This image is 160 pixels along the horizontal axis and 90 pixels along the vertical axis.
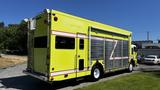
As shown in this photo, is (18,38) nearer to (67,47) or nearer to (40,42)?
(40,42)

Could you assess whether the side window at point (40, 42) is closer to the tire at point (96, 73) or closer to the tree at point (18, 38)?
the tire at point (96, 73)

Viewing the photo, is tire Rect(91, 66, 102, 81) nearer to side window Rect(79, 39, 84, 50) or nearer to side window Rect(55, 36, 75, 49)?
side window Rect(79, 39, 84, 50)

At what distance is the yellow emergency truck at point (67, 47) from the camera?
10086 mm

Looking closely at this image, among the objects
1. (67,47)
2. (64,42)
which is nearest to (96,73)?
(67,47)

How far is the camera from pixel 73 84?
39.4 ft

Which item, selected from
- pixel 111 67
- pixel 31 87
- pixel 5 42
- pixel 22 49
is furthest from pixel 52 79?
pixel 5 42

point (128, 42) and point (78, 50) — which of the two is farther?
point (128, 42)

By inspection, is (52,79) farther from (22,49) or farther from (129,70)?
(22,49)

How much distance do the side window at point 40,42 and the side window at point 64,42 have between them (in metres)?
0.67

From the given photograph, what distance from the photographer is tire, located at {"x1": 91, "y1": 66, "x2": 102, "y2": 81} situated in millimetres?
12750

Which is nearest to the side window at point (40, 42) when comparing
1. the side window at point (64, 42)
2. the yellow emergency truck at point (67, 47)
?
the yellow emergency truck at point (67, 47)

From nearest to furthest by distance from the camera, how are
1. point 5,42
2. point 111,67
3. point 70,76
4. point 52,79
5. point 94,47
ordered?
1. point 52,79
2. point 70,76
3. point 94,47
4. point 111,67
5. point 5,42

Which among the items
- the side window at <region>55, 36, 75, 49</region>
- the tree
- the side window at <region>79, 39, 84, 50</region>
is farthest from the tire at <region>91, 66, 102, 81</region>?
the tree

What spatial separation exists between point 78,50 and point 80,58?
44cm
